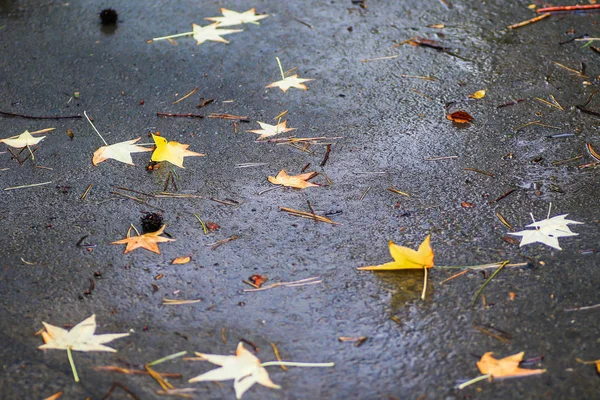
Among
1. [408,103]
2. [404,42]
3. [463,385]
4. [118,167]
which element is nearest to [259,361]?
[463,385]

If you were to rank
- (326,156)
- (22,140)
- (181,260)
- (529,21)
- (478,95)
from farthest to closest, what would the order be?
1. (529,21)
2. (478,95)
3. (22,140)
4. (326,156)
5. (181,260)

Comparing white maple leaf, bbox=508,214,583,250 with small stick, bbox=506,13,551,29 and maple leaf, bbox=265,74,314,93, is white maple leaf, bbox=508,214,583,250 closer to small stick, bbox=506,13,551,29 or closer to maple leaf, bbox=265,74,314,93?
maple leaf, bbox=265,74,314,93

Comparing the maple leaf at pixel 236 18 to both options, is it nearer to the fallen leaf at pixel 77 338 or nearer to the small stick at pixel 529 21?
the small stick at pixel 529 21

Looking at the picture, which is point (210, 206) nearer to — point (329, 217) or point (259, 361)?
point (329, 217)

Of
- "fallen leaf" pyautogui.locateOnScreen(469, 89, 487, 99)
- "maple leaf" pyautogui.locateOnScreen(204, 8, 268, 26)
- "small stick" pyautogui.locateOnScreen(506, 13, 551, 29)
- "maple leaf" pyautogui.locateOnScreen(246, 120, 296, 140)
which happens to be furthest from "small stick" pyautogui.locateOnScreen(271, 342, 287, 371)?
"small stick" pyautogui.locateOnScreen(506, 13, 551, 29)

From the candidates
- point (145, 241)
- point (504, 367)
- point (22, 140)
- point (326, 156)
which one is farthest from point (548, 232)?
point (22, 140)

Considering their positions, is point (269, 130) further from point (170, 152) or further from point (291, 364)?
point (291, 364)

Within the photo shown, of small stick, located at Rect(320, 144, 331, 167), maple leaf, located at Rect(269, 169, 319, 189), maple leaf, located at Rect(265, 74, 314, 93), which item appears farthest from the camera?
maple leaf, located at Rect(265, 74, 314, 93)
